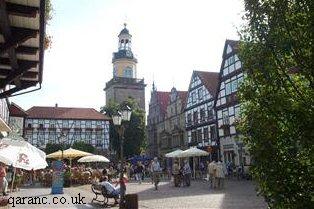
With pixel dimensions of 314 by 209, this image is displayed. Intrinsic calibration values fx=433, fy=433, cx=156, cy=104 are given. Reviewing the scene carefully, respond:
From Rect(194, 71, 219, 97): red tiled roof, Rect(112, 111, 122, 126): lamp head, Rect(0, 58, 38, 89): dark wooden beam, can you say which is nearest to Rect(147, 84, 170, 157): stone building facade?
Rect(194, 71, 219, 97): red tiled roof

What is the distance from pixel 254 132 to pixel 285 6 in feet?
5.78

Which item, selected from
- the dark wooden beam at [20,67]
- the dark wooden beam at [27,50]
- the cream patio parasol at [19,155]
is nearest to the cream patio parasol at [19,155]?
the cream patio parasol at [19,155]

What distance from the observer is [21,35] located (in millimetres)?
5496

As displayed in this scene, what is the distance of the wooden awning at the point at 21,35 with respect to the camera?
4871 millimetres

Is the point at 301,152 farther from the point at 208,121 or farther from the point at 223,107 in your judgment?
the point at 208,121

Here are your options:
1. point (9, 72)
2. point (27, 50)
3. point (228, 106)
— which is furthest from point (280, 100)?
point (228, 106)

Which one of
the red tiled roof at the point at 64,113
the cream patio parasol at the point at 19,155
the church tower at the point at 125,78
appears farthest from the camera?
the church tower at the point at 125,78

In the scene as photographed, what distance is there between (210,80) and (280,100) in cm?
4268

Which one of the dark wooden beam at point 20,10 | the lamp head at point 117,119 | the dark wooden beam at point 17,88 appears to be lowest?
the dark wooden beam at point 17,88

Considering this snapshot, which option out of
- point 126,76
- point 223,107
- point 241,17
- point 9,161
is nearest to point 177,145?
point 223,107

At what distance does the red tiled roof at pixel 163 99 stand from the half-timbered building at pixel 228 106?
79.7 feet

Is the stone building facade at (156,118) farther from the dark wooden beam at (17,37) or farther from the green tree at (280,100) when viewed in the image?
the dark wooden beam at (17,37)

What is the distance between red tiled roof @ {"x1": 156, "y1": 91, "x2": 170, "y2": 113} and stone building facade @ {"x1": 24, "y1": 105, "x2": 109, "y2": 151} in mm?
11990

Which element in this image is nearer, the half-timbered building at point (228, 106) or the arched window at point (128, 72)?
the half-timbered building at point (228, 106)
